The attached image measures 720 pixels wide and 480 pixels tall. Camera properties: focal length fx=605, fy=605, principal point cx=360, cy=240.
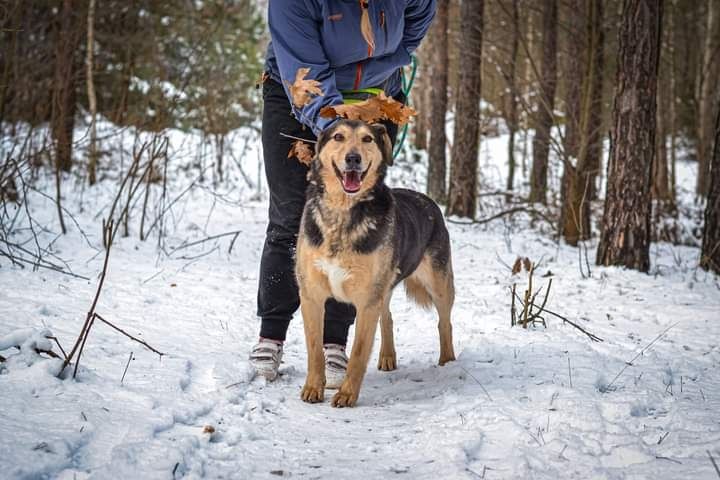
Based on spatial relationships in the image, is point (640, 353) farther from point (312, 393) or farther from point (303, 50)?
point (303, 50)

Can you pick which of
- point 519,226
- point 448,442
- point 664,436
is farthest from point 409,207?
point 519,226

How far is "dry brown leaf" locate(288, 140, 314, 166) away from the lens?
143 inches

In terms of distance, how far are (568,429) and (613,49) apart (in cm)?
1153

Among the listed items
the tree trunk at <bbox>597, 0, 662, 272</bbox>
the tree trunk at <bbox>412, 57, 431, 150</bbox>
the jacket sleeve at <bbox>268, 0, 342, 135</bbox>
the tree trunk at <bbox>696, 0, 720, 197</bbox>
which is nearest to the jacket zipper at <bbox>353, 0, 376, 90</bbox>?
the jacket sleeve at <bbox>268, 0, 342, 135</bbox>

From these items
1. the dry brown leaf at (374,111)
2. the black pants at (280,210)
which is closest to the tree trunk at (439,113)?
the dry brown leaf at (374,111)

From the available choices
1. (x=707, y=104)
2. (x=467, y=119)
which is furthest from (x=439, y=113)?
(x=707, y=104)

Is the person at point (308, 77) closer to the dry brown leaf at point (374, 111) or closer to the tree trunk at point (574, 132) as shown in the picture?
the dry brown leaf at point (374, 111)

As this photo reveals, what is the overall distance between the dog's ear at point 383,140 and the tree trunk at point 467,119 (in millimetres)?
7323

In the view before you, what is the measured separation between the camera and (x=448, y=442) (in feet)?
8.66

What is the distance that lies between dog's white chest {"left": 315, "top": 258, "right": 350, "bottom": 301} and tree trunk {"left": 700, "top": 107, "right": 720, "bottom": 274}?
5.11m

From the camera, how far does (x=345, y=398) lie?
3.30m

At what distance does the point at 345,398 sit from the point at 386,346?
834 millimetres

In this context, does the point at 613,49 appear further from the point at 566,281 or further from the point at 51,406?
the point at 51,406

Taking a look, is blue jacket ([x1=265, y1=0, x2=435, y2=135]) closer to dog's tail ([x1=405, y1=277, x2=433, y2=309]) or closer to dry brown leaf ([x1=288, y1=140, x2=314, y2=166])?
dry brown leaf ([x1=288, y1=140, x2=314, y2=166])
